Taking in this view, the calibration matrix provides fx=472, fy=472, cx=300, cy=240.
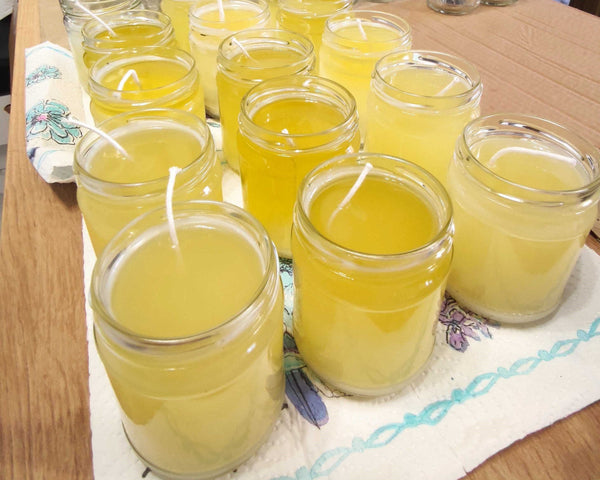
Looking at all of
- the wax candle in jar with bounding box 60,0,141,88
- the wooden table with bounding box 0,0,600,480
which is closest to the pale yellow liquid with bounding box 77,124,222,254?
the wooden table with bounding box 0,0,600,480

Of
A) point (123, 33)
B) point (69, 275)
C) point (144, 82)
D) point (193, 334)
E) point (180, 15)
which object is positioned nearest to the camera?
point (193, 334)

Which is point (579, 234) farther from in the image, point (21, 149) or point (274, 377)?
point (21, 149)

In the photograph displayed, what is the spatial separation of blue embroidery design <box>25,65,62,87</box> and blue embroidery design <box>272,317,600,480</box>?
2.64 feet

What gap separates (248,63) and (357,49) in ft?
0.56

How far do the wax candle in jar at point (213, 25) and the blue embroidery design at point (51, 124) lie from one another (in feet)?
0.78

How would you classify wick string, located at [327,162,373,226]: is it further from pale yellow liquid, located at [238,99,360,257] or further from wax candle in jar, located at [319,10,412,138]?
wax candle in jar, located at [319,10,412,138]

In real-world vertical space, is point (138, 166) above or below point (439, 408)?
above

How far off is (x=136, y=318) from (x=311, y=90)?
40 cm

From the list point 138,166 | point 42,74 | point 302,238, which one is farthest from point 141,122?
point 42,74

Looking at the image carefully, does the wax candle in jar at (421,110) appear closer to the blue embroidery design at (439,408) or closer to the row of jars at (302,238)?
the row of jars at (302,238)

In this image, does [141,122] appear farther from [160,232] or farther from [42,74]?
[42,74]

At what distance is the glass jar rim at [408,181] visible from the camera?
1.30 feet

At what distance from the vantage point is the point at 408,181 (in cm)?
50

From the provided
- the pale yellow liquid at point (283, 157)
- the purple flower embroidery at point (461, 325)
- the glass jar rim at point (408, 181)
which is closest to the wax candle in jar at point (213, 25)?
the pale yellow liquid at point (283, 157)
